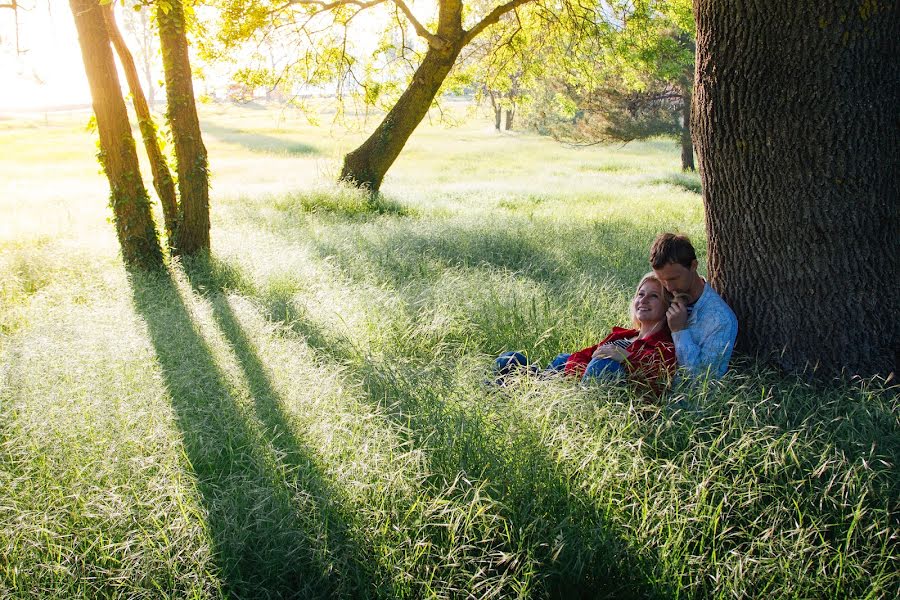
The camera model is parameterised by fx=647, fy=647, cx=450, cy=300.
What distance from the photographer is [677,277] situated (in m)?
3.86

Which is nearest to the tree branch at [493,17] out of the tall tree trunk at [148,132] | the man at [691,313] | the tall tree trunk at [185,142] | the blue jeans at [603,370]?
the tall tree trunk at [185,142]

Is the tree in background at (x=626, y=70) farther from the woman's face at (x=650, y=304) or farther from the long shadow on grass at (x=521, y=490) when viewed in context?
the long shadow on grass at (x=521, y=490)

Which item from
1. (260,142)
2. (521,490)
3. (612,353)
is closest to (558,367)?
(612,353)

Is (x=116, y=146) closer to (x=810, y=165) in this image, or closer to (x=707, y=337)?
(x=707, y=337)

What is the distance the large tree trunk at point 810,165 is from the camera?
3.50 meters

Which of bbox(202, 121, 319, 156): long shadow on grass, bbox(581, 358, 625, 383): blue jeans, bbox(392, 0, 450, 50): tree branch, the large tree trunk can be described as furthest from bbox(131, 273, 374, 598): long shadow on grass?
bbox(202, 121, 319, 156): long shadow on grass

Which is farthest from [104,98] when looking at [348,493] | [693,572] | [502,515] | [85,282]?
[693,572]

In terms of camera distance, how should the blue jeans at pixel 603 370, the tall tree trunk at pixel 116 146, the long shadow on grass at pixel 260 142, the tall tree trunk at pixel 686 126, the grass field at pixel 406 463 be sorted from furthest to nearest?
the long shadow on grass at pixel 260 142 < the tall tree trunk at pixel 686 126 < the tall tree trunk at pixel 116 146 < the blue jeans at pixel 603 370 < the grass field at pixel 406 463

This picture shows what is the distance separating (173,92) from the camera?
25.2 ft

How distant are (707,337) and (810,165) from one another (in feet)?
3.65

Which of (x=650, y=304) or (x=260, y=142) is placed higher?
(x=260, y=142)

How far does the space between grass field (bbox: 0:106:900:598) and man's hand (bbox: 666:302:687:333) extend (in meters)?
0.45

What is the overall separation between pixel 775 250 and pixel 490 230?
5849 mm

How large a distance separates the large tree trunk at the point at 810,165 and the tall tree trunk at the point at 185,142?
240 inches
